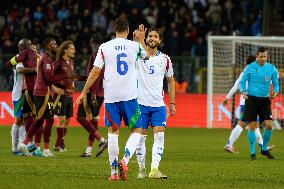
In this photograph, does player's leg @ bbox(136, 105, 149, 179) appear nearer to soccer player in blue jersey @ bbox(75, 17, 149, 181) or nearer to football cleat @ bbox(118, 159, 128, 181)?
soccer player in blue jersey @ bbox(75, 17, 149, 181)

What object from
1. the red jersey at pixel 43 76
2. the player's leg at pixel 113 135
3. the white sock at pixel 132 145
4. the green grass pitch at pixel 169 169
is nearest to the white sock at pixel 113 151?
the player's leg at pixel 113 135

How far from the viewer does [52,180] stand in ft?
42.9

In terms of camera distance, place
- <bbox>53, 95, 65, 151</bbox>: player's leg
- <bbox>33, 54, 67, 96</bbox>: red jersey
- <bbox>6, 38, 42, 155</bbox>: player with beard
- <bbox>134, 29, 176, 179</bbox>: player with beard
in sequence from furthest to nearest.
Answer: <bbox>53, 95, 65, 151</bbox>: player's leg
<bbox>6, 38, 42, 155</bbox>: player with beard
<bbox>33, 54, 67, 96</bbox>: red jersey
<bbox>134, 29, 176, 179</bbox>: player with beard

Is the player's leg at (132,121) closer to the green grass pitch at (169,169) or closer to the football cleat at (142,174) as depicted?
the green grass pitch at (169,169)

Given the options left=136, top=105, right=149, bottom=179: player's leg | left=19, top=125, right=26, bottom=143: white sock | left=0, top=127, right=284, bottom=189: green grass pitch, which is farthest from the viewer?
left=19, top=125, right=26, bottom=143: white sock

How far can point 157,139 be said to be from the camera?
549 inches

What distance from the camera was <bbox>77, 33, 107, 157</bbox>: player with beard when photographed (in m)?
18.4

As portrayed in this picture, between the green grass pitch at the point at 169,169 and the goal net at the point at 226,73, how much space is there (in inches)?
244

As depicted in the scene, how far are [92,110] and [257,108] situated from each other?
3329 millimetres

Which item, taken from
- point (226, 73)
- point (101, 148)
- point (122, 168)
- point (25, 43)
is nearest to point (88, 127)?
point (101, 148)

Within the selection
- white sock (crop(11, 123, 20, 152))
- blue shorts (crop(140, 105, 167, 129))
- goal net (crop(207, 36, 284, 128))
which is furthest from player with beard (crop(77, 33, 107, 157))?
goal net (crop(207, 36, 284, 128))

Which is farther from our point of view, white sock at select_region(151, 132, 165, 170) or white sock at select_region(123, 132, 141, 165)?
white sock at select_region(151, 132, 165, 170)

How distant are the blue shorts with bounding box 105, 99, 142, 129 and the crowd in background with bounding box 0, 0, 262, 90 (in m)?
20.5

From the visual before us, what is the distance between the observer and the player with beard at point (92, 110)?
18359 millimetres
